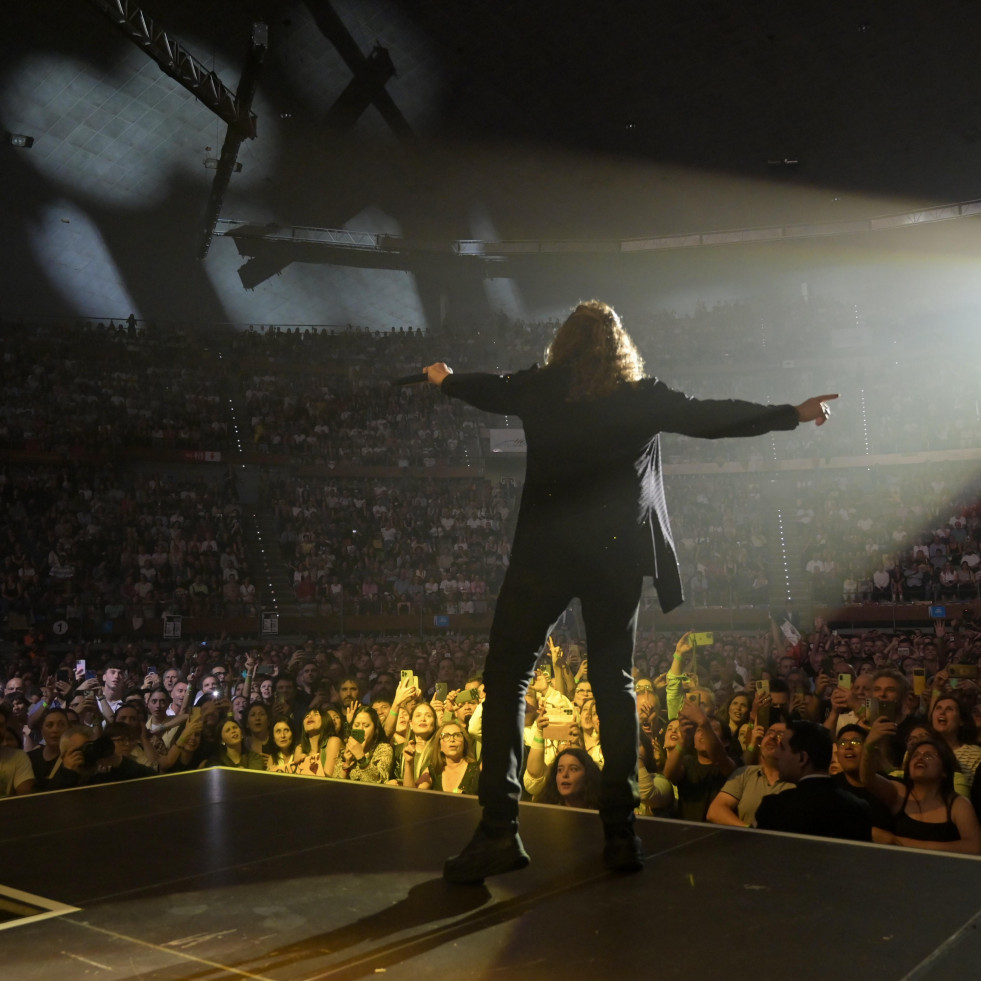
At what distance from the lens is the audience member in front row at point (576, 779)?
3.70 metres

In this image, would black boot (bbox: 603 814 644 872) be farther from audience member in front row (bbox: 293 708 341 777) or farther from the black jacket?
audience member in front row (bbox: 293 708 341 777)

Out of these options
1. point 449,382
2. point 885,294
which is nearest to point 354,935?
point 449,382

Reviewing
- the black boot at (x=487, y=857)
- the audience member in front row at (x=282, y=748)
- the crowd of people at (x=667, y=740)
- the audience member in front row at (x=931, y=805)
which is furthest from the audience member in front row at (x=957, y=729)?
the audience member in front row at (x=282, y=748)

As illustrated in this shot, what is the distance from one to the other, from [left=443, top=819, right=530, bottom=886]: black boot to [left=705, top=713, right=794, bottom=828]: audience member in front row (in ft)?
5.97

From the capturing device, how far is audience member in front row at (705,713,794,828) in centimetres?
363

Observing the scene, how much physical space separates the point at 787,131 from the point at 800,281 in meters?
6.57

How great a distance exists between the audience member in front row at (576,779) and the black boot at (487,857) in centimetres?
165

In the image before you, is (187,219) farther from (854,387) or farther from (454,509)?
(854,387)

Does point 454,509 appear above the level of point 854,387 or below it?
below

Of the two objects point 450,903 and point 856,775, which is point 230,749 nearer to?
point 856,775

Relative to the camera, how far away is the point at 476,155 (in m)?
16.5

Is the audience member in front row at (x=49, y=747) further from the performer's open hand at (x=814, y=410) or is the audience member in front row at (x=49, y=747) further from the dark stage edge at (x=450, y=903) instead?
the performer's open hand at (x=814, y=410)

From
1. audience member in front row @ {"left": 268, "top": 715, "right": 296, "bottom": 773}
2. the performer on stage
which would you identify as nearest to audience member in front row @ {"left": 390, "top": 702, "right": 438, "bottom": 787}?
audience member in front row @ {"left": 268, "top": 715, "right": 296, "bottom": 773}

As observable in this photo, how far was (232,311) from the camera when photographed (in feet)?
65.3
